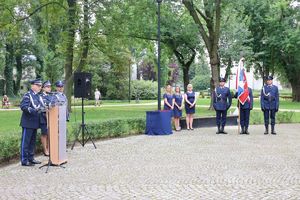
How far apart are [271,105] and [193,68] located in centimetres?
8325

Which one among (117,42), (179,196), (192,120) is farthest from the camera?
(117,42)

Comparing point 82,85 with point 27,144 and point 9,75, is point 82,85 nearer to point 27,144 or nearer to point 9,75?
point 27,144

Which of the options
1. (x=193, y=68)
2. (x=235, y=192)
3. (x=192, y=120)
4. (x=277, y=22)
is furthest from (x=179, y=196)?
(x=193, y=68)

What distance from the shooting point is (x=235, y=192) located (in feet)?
24.4

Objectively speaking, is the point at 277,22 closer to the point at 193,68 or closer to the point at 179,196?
the point at 179,196

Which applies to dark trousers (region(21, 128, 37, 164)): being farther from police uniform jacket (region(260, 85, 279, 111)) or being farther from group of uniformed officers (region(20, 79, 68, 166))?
police uniform jacket (region(260, 85, 279, 111))

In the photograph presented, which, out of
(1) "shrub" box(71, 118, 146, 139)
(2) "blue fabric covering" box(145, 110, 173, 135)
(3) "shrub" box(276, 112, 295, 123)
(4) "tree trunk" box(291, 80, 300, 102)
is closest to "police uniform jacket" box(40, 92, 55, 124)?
(1) "shrub" box(71, 118, 146, 139)

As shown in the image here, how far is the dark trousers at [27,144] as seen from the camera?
396 inches

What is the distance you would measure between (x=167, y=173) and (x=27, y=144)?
3.14 metres

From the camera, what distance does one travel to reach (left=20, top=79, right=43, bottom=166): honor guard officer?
32.5 ft

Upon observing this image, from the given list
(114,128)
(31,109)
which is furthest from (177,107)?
(31,109)

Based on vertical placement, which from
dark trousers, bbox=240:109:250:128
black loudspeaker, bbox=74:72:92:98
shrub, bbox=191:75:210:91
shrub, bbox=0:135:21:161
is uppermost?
shrub, bbox=191:75:210:91

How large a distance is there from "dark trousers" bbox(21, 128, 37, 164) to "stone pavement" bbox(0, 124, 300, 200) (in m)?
0.28

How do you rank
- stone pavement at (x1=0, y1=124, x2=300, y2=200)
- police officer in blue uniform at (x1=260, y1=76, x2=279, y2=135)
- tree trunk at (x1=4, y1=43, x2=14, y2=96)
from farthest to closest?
1. tree trunk at (x1=4, y1=43, x2=14, y2=96)
2. police officer in blue uniform at (x1=260, y1=76, x2=279, y2=135)
3. stone pavement at (x1=0, y1=124, x2=300, y2=200)
